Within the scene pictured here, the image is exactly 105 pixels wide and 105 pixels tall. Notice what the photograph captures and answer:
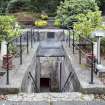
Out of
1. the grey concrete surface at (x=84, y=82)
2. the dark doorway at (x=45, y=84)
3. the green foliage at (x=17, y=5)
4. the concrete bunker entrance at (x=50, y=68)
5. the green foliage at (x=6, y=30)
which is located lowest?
the dark doorway at (x=45, y=84)

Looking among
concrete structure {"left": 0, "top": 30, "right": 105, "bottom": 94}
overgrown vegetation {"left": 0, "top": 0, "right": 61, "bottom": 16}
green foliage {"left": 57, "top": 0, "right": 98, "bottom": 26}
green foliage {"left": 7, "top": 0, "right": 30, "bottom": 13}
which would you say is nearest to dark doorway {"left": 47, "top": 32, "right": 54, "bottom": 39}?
green foliage {"left": 57, "top": 0, "right": 98, "bottom": 26}

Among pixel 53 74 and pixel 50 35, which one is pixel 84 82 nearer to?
pixel 53 74

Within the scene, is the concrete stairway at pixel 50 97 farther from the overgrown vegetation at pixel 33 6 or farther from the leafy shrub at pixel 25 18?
the overgrown vegetation at pixel 33 6

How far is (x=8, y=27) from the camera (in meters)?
13.2

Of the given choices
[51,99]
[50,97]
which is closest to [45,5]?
[50,97]

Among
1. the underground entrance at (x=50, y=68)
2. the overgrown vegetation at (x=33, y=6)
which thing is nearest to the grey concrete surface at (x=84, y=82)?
the underground entrance at (x=50, y=68)

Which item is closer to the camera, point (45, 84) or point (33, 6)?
point (45, 84)

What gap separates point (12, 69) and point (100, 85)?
2973mm

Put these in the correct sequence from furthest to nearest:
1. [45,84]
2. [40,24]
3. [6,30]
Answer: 1. [40,24]
2. [45,84]
3. [6,30]

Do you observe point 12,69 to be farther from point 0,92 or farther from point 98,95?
point 98,95

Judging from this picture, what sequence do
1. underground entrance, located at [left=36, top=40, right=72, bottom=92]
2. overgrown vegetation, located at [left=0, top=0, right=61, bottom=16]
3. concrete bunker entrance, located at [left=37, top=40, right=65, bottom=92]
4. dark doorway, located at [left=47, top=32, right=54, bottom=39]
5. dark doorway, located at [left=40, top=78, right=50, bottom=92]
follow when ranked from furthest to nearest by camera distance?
1. overgrown vegetation, located at [left=0, top=0, right=61, bottom=16]
2. dark doorway, located at [left=47, top=32, right=54, bottom=39]
3. dark doorway, located at [left=40, top=78, right=50, bottom=92]
4. concrete bunker entrance, located at [left=37, top=40, right=65, bottom=92]
5. underground entrance, located at [left=36, top=40, right=72, bottom=92]

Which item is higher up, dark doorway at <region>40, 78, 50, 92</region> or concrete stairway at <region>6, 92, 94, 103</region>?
concrete stairway at <region>6, 92, 94, 103</region>

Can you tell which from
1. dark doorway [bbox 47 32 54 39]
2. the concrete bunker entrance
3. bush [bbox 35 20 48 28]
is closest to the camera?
the concrete bunker entrance

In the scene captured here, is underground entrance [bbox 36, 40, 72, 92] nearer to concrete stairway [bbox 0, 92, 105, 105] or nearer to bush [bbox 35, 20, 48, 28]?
concrete stairway [bbox 0, 92, 105, 105]
